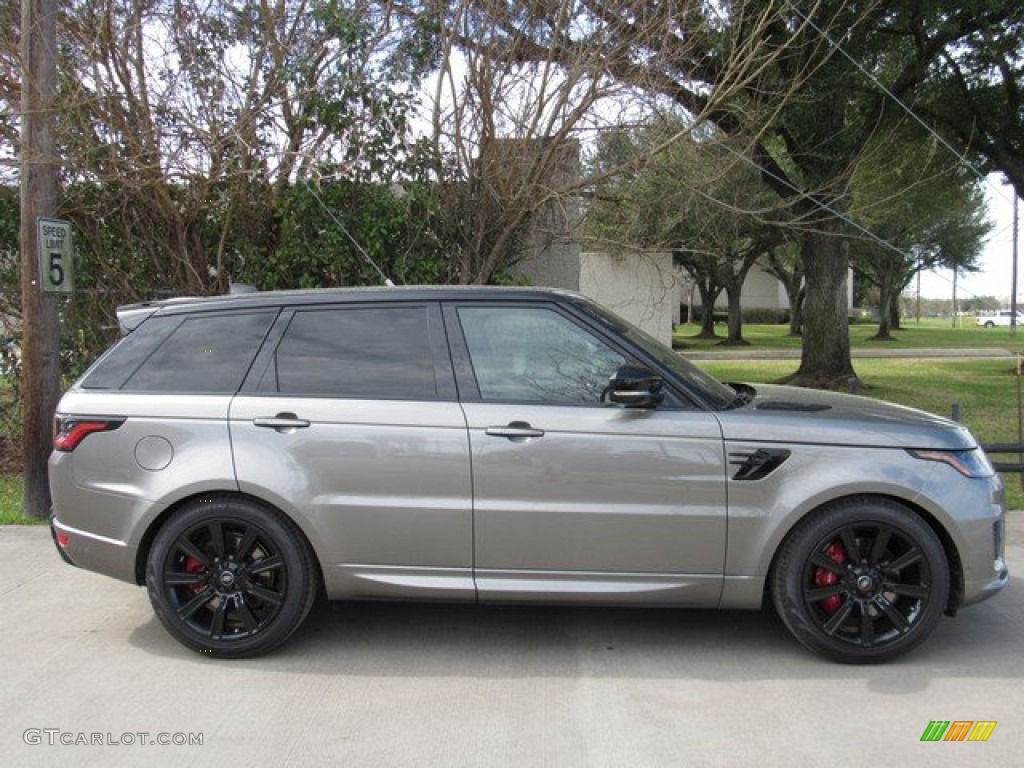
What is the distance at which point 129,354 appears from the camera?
4453 mm

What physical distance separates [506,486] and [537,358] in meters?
0.66

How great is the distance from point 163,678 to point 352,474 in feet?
4.33

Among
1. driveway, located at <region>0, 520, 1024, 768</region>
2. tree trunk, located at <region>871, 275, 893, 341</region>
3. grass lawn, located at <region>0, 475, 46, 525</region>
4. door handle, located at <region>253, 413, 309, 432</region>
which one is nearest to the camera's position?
driveway, located at <region>0, 520, 1024, 768</region>

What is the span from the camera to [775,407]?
4258mm

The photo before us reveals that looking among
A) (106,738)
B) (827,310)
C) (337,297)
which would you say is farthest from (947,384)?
(106,738)

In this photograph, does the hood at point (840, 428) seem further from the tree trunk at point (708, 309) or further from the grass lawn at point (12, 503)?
the tree trunk at point (708, 309)

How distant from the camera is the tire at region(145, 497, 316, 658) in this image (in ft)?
13.6

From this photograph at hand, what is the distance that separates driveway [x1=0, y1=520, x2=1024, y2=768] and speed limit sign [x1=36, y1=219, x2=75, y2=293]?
278 cm

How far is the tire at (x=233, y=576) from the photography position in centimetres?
414

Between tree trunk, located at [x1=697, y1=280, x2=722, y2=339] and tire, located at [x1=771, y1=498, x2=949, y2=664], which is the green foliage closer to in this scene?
tire, located at [x1=771, y1=498, x2=949, y2=664]

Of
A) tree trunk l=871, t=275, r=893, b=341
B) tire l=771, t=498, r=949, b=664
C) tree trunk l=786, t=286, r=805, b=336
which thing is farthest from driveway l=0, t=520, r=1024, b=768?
tree trunk l=871, t=275, r=893, b=341

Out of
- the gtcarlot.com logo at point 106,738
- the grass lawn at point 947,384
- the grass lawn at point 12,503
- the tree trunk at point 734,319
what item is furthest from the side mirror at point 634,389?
the tree trunk at point 734,319

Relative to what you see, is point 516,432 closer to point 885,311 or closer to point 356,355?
point 356,355

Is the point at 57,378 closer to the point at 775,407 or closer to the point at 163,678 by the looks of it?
the point at 163,678
